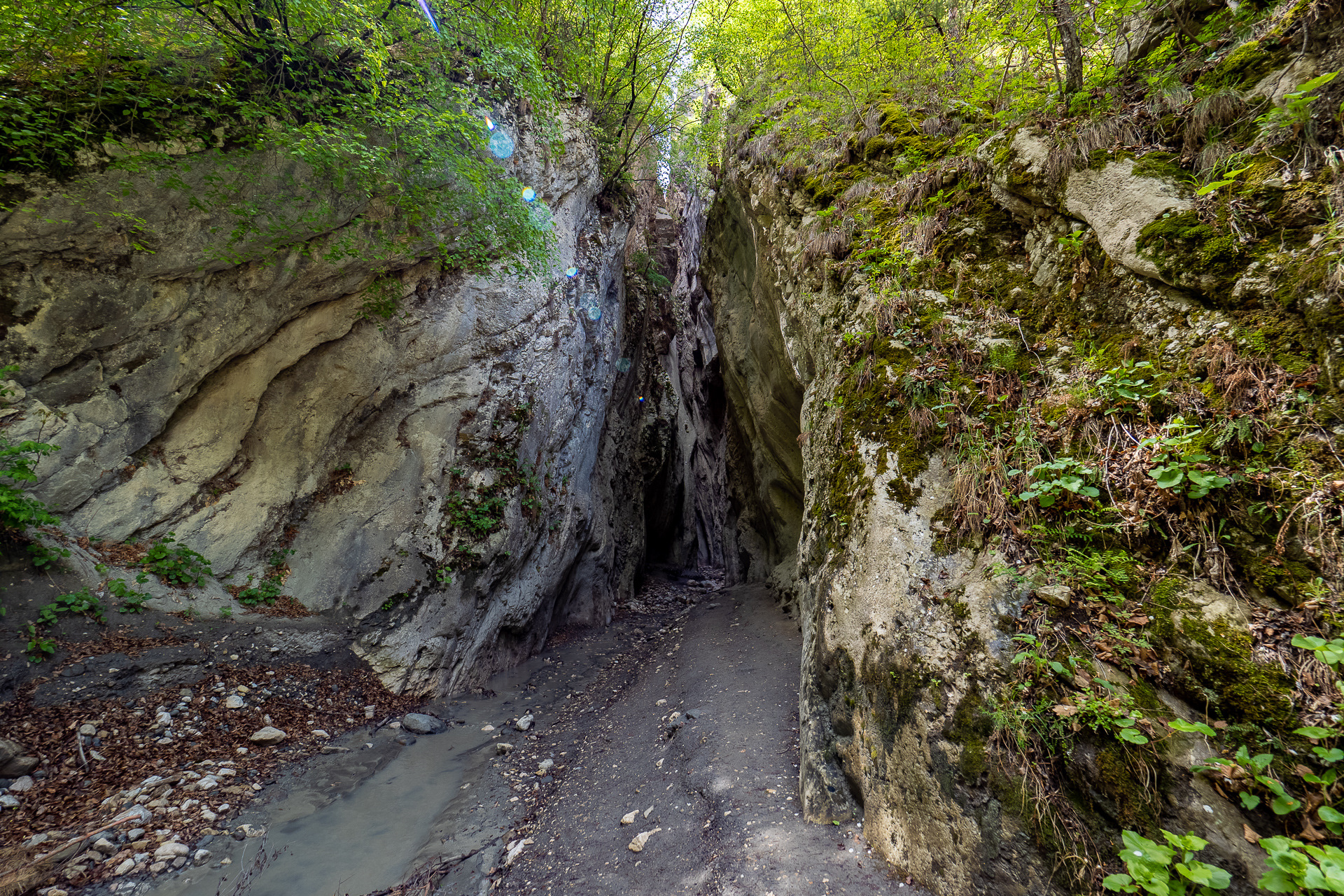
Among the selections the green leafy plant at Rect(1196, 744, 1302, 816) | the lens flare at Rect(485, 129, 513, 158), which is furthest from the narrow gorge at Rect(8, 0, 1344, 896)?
the lens flare at Rect(485, 129, 513, 158)

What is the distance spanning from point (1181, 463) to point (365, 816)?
7.01m

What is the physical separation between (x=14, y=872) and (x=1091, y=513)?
24.4 ft

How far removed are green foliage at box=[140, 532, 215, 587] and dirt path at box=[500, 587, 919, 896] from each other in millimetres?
5278

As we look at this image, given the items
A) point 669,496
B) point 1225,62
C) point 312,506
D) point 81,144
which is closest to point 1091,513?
point 1225,62

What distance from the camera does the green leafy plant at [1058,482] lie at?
2873mm

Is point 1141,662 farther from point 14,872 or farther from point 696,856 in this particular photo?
point 14,872

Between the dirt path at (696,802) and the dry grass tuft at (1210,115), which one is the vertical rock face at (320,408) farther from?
the dry grass tuft at (1210,115)

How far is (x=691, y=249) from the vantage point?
24656mm

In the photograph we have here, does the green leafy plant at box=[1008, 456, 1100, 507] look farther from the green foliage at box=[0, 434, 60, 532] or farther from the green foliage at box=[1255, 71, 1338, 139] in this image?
the green foliage at box=[0, 434, 60, 532]

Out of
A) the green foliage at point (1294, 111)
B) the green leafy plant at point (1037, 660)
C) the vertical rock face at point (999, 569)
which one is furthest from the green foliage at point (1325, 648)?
the green foliage at point (1294, 111)

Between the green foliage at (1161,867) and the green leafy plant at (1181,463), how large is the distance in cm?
158

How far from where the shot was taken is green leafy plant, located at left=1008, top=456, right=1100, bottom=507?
287 cm

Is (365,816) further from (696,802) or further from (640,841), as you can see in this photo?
(696,802)

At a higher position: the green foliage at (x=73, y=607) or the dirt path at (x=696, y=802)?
the green foliage at (x=73, y=607)
